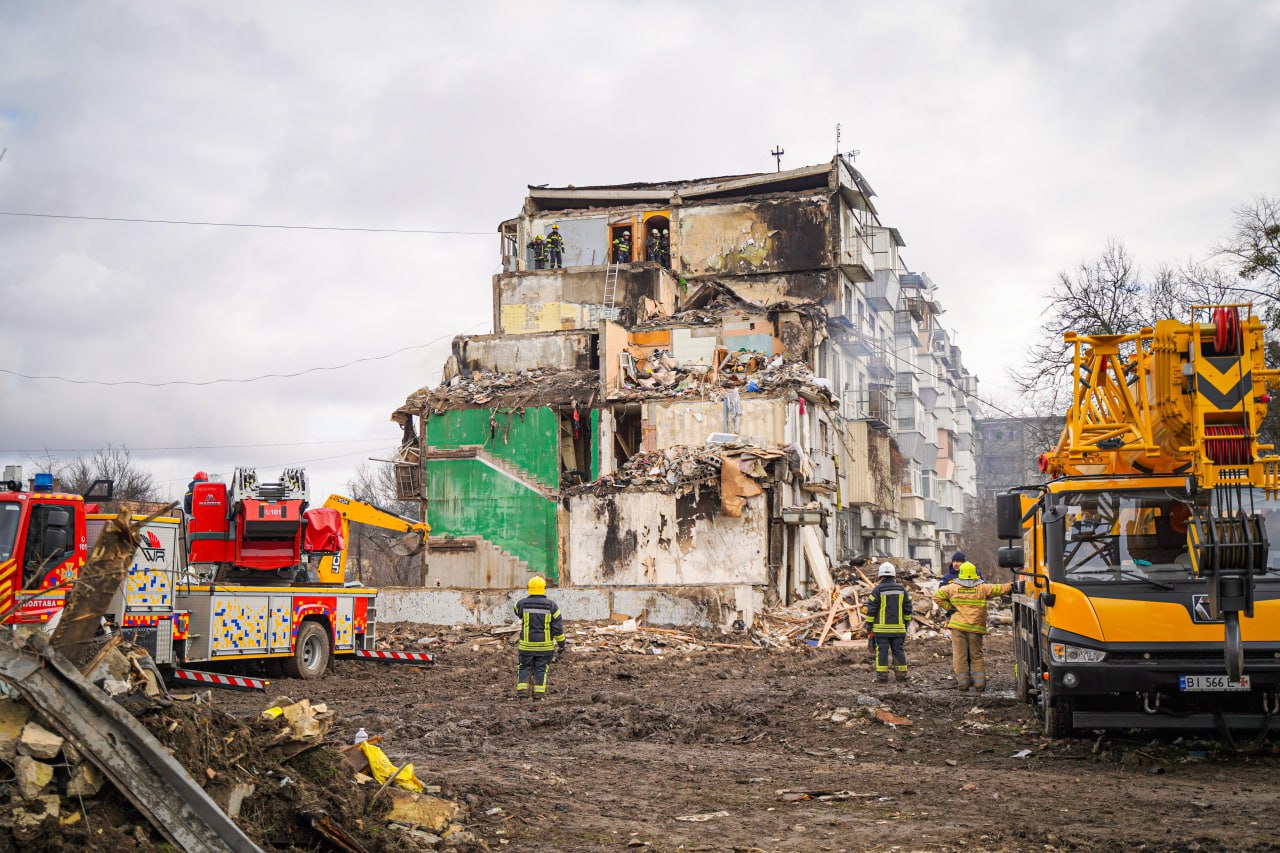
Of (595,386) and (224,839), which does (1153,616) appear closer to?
(224,839)

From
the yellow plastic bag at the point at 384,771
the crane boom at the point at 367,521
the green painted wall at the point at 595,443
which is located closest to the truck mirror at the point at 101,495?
the crane boom at the point at 367,521

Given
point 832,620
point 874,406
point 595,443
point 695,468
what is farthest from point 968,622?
point 874,406

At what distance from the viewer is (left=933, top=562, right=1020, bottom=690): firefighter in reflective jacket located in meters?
14.8

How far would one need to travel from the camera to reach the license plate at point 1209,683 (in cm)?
917

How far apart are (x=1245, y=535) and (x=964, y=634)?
6302 mm

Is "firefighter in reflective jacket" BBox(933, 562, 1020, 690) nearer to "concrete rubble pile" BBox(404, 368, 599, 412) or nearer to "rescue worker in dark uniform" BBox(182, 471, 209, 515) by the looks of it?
"rescue worker in dark uniform" BBox(182, 471, 209, 515)

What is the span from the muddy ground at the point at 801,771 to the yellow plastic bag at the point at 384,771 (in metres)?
0.44

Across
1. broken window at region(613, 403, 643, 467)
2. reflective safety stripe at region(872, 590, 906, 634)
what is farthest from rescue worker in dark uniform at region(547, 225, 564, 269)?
reflective safety stripe at region(872, 590, 906, 634)

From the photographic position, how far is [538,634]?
14398mm

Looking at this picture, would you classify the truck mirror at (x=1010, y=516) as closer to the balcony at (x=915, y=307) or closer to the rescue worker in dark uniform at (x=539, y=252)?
the rescue worker in dark uniform at (x=539, y=252)

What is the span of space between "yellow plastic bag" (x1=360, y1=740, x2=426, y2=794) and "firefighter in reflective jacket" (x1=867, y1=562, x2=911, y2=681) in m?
9.36

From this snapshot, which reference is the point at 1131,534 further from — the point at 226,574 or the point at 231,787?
the point at 226,574

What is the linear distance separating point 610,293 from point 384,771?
36.4 m

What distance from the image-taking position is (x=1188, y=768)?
9.70 metres
